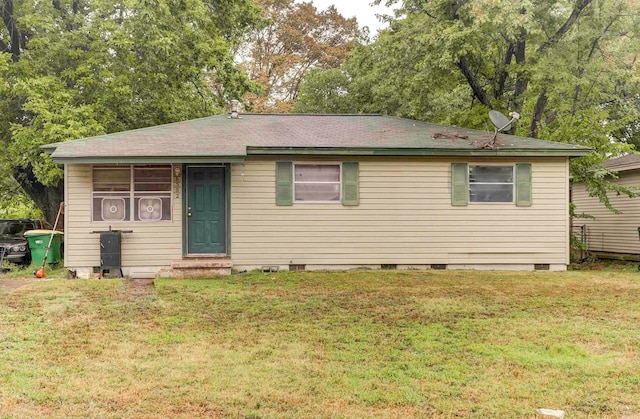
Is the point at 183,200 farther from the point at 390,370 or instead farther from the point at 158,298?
the point at 390,370

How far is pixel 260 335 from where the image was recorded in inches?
206

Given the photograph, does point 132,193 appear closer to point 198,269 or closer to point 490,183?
point 198,269

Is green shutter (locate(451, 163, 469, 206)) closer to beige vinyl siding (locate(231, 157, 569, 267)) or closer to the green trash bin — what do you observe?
beige vinyl siding (locate(231, 157, 569, 267))

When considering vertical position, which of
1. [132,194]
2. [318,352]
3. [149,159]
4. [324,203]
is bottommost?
[318,352]

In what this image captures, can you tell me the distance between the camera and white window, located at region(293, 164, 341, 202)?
10070 millimetres

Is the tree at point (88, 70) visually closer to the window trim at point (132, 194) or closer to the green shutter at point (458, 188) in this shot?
the window trim at point (132, 194)

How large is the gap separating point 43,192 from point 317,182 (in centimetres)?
812

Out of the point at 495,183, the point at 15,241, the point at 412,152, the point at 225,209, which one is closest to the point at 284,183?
the point at 225,209

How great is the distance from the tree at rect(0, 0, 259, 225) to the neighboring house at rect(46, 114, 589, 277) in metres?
2.79

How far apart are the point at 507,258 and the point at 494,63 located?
677 centimetres

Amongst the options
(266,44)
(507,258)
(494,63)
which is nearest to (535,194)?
(507,258)

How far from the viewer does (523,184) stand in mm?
10273

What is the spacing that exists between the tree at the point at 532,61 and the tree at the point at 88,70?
204 inches

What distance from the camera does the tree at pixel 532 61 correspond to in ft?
40.2
